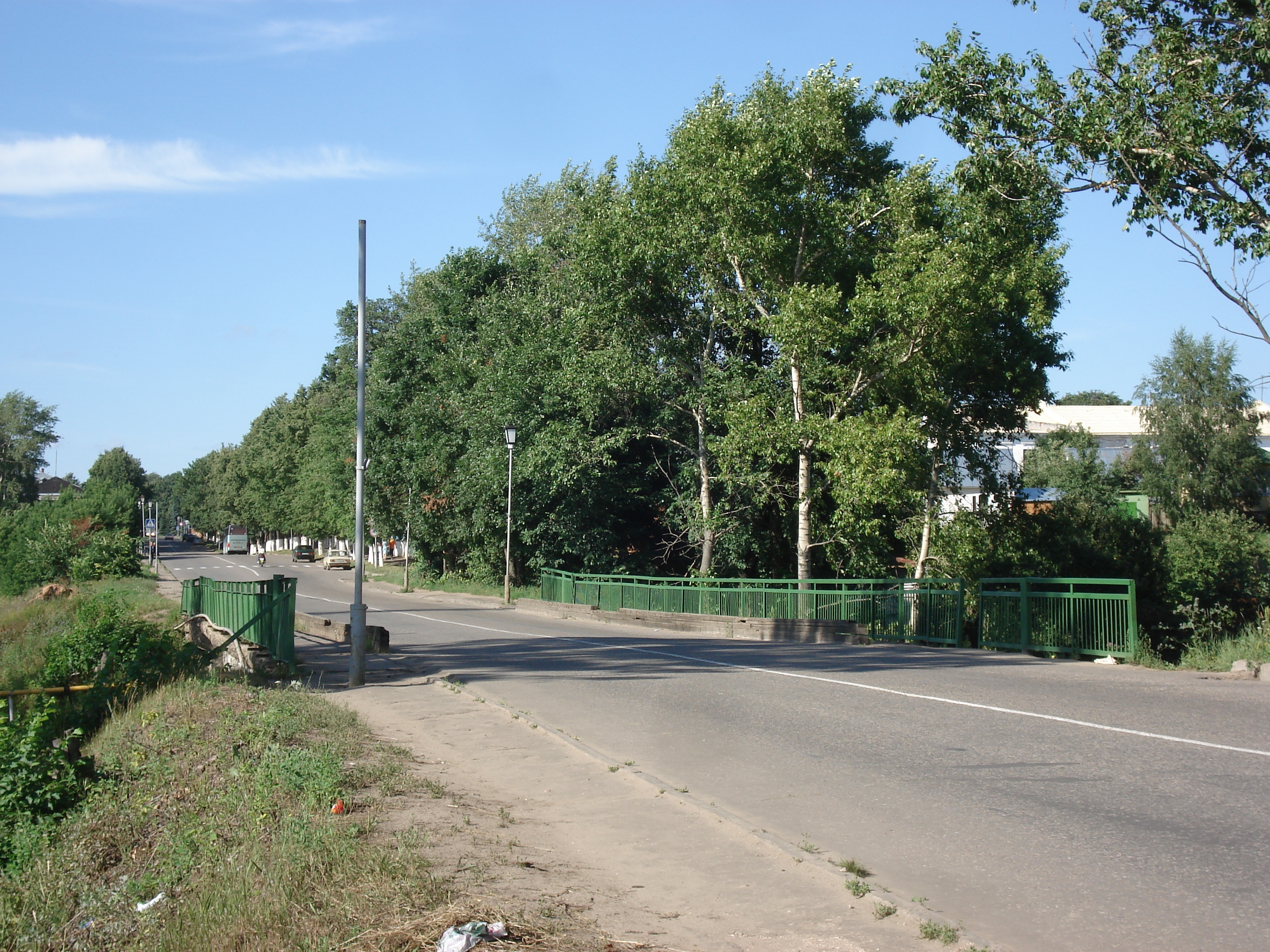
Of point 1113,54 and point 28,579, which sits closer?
point 1113,54

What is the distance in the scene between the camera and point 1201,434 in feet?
185

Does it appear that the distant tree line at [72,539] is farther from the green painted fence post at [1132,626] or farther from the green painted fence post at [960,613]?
the green painted fence post at [1132,626]

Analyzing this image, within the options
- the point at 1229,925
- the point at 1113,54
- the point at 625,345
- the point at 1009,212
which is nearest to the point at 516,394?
the point at 625,345

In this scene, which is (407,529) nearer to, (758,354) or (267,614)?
(758,354)

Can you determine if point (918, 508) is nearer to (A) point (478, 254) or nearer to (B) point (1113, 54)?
(B) point (1113, 54)

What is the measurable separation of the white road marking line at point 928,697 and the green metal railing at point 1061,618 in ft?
18.8

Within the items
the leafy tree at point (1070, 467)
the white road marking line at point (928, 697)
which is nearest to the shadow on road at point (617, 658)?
the white road marking line at point (928, 697)

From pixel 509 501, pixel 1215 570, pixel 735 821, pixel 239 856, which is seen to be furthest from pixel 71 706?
pixel 1215 570

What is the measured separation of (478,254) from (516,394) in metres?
11.7

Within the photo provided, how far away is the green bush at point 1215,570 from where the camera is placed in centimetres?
3409

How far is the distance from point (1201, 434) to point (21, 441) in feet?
332

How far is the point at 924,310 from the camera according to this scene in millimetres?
25281

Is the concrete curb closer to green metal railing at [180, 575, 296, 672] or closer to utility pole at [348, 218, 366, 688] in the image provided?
utility pole at [348, 218, 366, 688]

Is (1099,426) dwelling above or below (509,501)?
above
